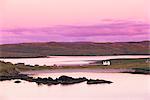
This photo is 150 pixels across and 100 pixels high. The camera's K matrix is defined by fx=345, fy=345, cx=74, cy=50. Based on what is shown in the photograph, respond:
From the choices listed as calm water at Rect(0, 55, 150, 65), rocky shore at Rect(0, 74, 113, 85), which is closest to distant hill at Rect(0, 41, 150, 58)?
calm water at Rect(0, 55, 150, 65)

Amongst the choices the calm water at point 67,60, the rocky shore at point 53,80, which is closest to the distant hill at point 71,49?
the calm water at point 67,60

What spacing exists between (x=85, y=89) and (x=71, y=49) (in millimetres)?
227

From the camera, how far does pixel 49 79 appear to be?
1859mm

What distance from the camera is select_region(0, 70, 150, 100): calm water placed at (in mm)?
1828

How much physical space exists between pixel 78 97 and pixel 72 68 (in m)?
0.16

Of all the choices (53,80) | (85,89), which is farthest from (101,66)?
(53,80)

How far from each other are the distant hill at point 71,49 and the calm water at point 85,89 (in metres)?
0.11

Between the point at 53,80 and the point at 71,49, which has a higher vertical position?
the point at 71,49

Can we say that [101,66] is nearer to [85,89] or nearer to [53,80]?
[85,89]

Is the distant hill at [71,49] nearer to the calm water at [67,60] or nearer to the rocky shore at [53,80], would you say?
the calm water at [67,60]

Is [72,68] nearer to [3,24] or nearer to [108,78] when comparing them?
[108,78]

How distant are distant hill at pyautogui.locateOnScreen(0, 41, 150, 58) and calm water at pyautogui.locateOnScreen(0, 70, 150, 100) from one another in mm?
107

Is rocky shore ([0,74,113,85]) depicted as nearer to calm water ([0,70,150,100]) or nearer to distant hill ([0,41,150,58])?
calm water ([0,70,150,100])

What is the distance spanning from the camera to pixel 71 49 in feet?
Result: 6.10
